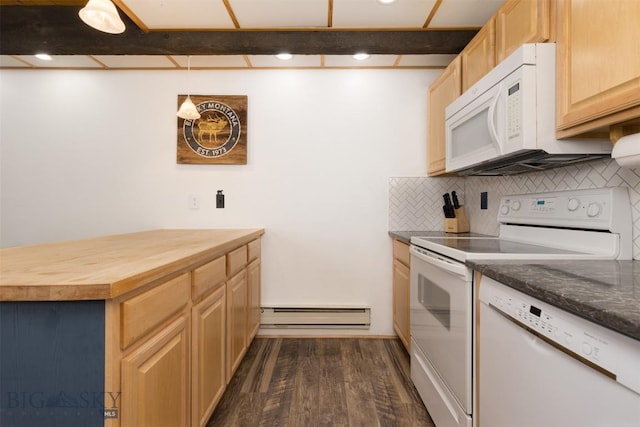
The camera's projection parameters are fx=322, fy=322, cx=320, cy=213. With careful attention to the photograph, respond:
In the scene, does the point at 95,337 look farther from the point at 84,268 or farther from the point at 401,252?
the point at 401,252

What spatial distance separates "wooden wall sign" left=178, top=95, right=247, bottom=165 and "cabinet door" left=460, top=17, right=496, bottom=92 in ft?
5.61

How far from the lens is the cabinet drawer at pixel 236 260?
A: 5.84 ft

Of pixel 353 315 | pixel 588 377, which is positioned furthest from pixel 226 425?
pixel 588 377

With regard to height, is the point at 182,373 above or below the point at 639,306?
below

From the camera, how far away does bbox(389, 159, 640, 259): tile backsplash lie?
133 cm

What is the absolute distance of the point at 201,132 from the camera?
9.00ft

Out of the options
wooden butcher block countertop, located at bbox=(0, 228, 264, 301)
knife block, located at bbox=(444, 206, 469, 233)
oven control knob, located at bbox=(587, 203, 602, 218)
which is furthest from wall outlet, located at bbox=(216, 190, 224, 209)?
oven control knob, located at bbox=(587, 203, 602, 218)

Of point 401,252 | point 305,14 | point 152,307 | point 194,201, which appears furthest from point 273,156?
point 152,307

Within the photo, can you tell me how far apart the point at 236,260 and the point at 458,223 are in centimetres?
173

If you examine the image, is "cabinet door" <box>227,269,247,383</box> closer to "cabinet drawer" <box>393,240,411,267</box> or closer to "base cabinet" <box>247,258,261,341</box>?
"base cabinet" <box>247,258,261,341</box>

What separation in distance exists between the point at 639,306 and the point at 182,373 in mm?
1331

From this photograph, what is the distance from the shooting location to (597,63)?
108cm

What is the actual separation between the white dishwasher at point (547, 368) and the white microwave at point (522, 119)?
0.67 m

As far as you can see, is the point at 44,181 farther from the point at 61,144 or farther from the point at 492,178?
the point at 492,178
